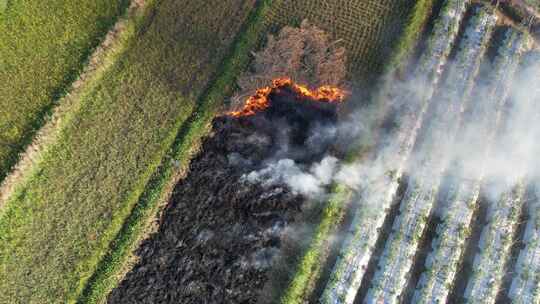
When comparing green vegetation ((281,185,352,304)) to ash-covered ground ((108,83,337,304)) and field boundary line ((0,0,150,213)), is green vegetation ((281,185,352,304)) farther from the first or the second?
field boundary line ((0,0,150,213))

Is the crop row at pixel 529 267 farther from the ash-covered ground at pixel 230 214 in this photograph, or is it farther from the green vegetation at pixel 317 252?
the ash-covered ground at pixel 230 214

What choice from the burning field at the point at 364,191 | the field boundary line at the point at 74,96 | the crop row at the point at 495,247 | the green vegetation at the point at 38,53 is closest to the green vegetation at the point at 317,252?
the burning field at the point at 364,191

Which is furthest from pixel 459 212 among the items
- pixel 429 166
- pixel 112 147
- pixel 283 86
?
pixel 112 147

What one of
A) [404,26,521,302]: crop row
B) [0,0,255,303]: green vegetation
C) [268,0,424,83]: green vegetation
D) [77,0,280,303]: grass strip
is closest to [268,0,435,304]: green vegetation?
[268,0,424,83]: green vegetation

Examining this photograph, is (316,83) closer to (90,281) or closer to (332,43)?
(332,43)

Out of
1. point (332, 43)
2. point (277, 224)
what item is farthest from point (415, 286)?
point (332, 43)

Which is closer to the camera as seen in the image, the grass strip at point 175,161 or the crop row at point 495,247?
the grass strip at point 175,161
